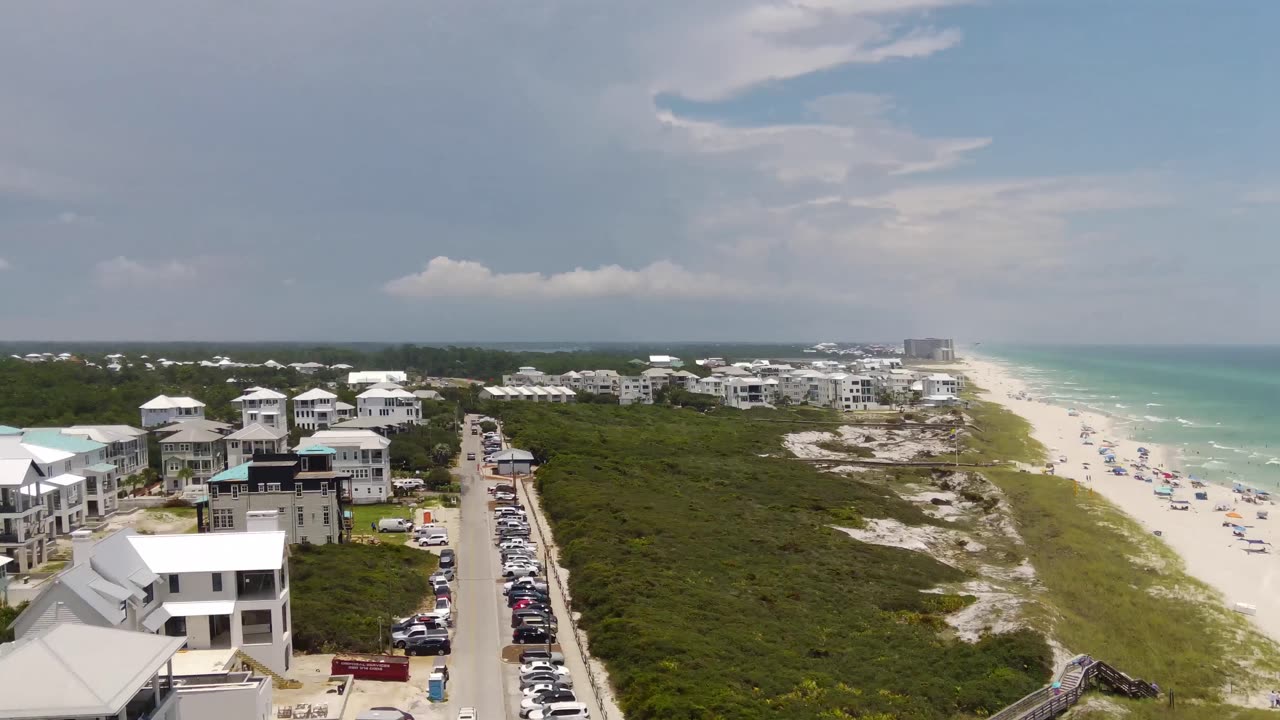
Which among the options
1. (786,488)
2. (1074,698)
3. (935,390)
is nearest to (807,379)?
(935,390)

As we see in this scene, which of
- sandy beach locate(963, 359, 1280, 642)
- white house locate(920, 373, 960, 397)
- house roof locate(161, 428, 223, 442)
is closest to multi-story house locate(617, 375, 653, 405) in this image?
white house locate(920, 373, 960, 397)

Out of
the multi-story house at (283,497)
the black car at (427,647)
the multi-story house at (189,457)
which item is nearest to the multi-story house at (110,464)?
the multi-story house at (189,457)

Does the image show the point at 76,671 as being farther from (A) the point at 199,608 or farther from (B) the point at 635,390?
(B) the point at 635,390

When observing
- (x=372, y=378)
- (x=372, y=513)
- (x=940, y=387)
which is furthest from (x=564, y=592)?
(x=940, y=387)

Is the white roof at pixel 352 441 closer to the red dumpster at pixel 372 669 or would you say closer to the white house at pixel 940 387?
the red dumpster at pixel 372 669

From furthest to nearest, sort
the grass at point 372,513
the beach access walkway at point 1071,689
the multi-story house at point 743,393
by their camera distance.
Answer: the multi-story house at point 743,393 < the grass at point 372,513 < the beach access walkway at point 1071,689
